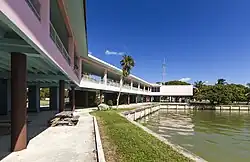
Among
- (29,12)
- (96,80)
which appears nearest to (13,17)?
(29,12)

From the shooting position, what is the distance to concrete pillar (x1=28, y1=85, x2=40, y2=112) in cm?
2644

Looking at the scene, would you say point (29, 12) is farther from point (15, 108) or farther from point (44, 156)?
point (44, 156)

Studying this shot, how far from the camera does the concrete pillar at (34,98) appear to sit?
2644 cm

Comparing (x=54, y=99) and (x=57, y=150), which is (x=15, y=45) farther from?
(x=54, y=99)

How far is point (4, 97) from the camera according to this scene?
21.0 metres

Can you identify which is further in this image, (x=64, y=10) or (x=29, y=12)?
(x=64, y=10)

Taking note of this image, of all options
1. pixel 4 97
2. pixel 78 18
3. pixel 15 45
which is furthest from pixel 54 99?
pixel 15 45

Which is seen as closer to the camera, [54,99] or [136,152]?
[136,152]

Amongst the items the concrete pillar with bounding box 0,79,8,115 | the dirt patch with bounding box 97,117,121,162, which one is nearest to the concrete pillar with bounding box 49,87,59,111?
the concrete pillar with bounding box 0,79,8,115

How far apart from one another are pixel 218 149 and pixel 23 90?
1231 centimetres

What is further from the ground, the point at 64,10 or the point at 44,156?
the point at 64,10

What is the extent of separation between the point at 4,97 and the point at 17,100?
14.8 m

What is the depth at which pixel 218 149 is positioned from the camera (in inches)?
604

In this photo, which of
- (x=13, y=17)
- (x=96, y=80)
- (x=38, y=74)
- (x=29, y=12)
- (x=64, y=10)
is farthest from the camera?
(x=96, y=80)
